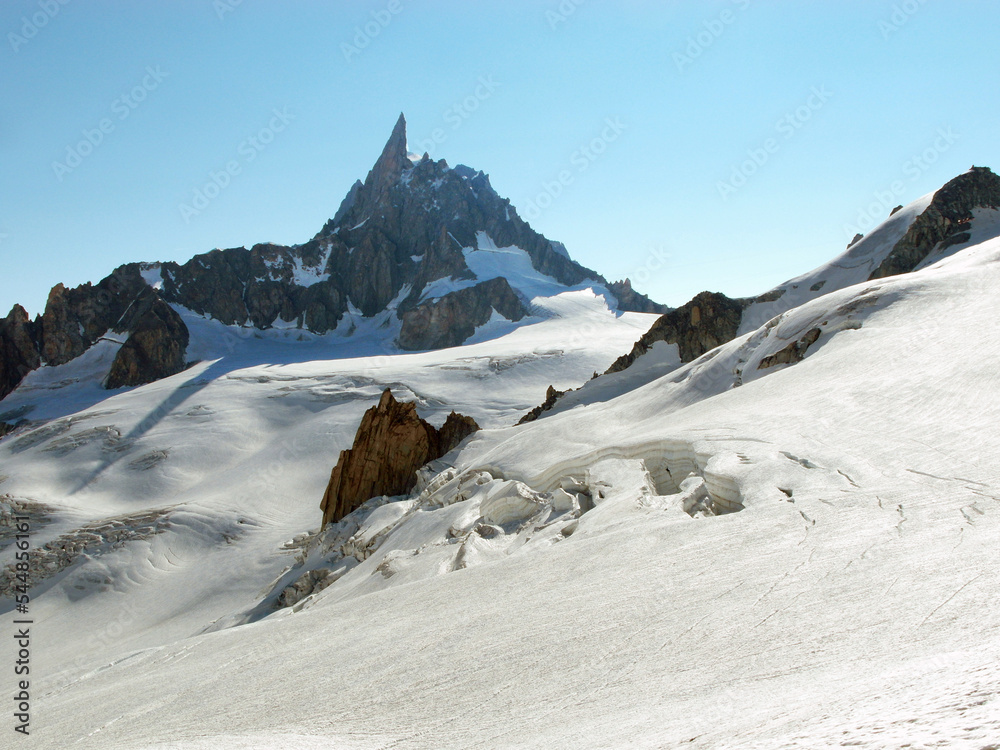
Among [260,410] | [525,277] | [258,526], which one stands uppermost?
[525,277]

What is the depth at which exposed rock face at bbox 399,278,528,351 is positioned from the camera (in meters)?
112

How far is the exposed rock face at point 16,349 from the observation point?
87.5 m

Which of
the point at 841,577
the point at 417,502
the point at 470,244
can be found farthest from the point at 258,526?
the point at 470,244

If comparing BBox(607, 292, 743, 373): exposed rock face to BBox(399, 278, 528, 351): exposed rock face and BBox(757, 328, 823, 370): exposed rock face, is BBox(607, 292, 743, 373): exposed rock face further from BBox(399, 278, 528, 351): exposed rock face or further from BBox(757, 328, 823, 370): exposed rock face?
BBox(399, 278, 528, 351): exposed rock face

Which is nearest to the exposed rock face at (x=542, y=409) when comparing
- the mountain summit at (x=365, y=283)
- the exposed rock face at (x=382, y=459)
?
the exposed rock face at (x=382, y=459)

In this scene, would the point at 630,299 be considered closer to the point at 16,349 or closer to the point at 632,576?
the point at 16,349

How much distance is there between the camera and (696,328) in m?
41.3

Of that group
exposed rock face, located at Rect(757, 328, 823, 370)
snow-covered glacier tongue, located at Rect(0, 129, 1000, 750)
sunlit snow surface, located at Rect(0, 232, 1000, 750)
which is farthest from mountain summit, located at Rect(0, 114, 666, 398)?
sunlit snow surface, located at Rect(0, 232, 1000, 750)

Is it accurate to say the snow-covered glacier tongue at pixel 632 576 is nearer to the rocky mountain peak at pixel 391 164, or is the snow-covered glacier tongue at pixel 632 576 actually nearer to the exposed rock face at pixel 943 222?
the exposed rock face at pixel 943 222

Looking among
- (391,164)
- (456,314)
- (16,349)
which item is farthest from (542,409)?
(391,164)

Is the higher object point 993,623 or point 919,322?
point 919,322

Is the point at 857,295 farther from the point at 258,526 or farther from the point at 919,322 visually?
the point at 258,526

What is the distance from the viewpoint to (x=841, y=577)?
5102 millimetres

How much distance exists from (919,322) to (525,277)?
12067 centimetres
